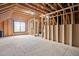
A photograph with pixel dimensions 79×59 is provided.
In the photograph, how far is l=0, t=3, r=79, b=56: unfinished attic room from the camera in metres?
5.22

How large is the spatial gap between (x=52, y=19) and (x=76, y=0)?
5445mm

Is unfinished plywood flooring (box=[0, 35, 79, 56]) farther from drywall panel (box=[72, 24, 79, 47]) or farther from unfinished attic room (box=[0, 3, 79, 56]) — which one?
drywall panel (box=[72, 24, 79, 47])

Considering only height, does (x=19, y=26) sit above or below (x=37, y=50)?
above

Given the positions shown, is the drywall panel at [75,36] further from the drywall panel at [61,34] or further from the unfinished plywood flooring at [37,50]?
the drywall panel at [61,34]

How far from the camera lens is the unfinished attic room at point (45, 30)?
522cm

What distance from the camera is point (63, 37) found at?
688 centimetres

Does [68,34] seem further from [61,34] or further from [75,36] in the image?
[61,34]

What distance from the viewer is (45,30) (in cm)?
941

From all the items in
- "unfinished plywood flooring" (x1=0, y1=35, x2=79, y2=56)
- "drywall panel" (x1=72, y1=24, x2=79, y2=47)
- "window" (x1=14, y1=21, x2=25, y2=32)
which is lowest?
"unfinished plywood flooring" (x1=0, y1=35, x2=79, y2=56)

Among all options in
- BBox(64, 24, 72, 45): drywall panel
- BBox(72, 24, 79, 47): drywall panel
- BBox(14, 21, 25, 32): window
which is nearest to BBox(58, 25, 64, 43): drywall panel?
BBox(64, 24, 72, 45): drywall panel

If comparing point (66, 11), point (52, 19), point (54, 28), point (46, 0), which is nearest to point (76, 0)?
point (46, 0)

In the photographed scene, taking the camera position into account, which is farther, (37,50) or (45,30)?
(45,30)

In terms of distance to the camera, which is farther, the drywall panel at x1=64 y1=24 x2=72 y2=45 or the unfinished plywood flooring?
the drywall panel at x1=64 y1=24 x2=72 y2=45

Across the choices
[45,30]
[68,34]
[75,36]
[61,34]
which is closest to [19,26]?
[45,30]
